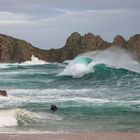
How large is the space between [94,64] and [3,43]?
62.9m

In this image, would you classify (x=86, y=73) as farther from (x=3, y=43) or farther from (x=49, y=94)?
(x=3, y=43)

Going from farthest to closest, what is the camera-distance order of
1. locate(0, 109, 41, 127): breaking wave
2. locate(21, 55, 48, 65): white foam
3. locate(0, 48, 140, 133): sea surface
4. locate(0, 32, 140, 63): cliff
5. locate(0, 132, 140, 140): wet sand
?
locate(21, 55, 48, 65): white foam → locate(0, 32, 140, 63): cliff → locate(0, 109, 41, 127): breaking wave → locate(0, 48, 140, 133): sea surface → locate(0, 132, 140, 140): wet sand

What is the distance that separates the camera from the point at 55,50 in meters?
112

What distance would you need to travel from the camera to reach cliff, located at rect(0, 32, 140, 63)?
101 m

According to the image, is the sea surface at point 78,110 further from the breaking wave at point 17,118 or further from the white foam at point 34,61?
the white foam at point 34,61

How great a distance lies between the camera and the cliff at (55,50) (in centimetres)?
10138

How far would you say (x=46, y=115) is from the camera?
805 inches

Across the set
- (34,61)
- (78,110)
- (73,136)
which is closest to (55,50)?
(34,61)

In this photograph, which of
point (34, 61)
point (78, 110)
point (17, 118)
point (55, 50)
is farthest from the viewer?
point (55, 50)

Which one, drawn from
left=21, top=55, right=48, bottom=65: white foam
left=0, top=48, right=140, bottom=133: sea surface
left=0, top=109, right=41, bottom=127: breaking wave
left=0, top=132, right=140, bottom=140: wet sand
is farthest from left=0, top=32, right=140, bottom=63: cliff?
left=0, top=132, right=140, bottom=140: wet sand

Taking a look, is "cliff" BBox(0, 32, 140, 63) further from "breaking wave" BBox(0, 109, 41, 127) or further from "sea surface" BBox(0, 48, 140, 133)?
"breaking wave" BBox(0, 109, 41, 127)

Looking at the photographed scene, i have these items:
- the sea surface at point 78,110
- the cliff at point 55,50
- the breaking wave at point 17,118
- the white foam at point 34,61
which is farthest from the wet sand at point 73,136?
the white foam at point 34,61

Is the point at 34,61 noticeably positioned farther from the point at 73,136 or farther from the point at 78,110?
the point at 73,136

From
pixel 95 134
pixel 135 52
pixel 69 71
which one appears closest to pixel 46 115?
pixel 95 134
